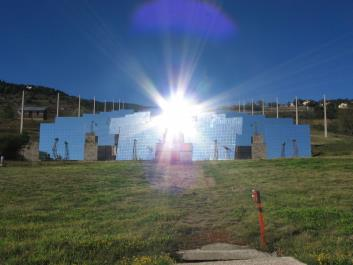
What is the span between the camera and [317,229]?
35.1 feet

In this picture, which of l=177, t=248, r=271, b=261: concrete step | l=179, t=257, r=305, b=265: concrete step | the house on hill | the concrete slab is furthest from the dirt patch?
the house on hill

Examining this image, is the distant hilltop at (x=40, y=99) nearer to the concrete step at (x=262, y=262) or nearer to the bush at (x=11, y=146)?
the bush at (x=11, y=146)

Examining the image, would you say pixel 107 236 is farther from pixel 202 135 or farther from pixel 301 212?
pixel 202 135

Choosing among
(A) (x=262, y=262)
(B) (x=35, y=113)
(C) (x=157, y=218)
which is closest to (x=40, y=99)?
(B) (x=35, y=113)

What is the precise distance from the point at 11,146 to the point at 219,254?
39.1 m

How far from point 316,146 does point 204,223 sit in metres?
45.7

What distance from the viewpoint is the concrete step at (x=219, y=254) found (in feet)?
27.9

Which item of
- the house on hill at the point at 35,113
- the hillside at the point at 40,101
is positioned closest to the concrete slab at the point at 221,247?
the hillside at the point at 40,101

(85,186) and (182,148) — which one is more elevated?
(182,148)

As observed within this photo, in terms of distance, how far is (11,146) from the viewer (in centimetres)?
4438

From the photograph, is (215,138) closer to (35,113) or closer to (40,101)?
(35,113)

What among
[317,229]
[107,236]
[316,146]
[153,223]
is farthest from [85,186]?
[316,146]

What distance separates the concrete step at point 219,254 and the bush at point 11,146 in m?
37.0

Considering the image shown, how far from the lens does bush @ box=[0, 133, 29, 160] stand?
4331cm
